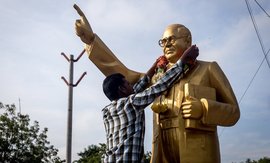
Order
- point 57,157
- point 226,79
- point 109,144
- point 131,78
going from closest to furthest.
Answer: point 109,144 → point 226,79 → point 131,78 → point 57,157

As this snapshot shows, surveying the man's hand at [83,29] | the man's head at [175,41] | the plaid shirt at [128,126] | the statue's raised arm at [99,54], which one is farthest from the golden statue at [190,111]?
the man's hand at [83,29]

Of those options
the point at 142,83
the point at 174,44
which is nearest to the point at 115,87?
the point at 142,83

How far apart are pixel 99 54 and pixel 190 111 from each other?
5.63 ft

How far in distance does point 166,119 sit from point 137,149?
34.9 inches

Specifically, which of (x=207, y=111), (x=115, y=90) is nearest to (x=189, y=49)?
(x=207, y=111)

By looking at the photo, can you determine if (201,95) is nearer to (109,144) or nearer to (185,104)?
(185,104)

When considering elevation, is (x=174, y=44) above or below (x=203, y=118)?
above

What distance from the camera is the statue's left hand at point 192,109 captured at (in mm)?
3908

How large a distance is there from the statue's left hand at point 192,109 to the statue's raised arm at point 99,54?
1.24m

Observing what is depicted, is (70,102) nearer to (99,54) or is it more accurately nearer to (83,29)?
(99,54)

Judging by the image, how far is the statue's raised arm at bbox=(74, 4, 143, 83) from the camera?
16.5 ft

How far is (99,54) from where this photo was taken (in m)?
5.10

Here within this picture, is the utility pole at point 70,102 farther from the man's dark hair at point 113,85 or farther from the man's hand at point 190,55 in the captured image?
the man's dark hair at point 113,85

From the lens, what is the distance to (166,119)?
4.21 metres
